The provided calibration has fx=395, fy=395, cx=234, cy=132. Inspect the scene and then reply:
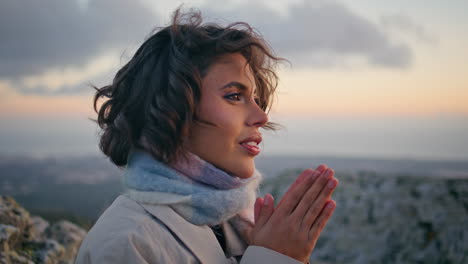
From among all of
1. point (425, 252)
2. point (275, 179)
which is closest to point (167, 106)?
point (425, 252)

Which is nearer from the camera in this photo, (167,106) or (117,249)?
(117,249)

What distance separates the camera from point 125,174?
2.31m

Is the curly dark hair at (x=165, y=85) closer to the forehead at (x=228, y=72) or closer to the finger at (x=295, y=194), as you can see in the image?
the forehead at (x=228, y=72)

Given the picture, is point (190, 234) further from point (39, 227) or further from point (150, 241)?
point (39, 227)

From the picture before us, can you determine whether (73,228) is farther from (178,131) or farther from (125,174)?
(178,131)

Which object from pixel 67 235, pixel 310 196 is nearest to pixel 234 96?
pixel 310 196

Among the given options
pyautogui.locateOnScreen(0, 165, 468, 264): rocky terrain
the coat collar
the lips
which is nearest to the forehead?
the lips

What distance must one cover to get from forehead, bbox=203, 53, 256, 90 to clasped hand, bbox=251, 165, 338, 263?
68 centimetres

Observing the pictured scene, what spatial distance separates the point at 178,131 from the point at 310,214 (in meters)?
0.84

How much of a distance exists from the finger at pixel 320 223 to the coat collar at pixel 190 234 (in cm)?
50

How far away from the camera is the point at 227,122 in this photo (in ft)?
7.24

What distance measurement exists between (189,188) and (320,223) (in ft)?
2.41

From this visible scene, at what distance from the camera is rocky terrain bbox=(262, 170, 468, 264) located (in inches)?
220

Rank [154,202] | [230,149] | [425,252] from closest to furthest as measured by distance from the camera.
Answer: [154,202], [230,149], [425,252]
